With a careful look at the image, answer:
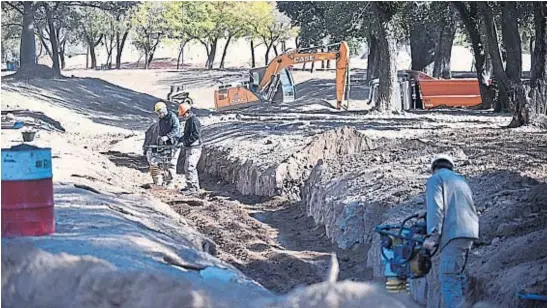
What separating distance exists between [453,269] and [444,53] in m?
43.0

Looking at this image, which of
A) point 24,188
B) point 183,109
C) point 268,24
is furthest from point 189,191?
point 268,24

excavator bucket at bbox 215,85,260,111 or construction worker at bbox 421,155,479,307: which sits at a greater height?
excavator bucket at bbox 215,85,260,111

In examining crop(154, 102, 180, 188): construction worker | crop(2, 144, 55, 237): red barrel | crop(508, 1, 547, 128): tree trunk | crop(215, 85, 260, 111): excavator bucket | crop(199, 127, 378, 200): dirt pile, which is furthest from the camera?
crop(215, 85, 260, 111): excavator bucket

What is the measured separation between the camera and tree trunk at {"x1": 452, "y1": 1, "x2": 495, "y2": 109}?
34.7 m

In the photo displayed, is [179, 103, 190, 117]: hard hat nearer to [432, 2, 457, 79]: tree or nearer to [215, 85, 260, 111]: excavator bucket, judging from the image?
[215, 85, 260, 111]: excavator bucket

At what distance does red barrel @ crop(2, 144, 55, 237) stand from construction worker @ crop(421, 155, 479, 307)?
11.3 feet

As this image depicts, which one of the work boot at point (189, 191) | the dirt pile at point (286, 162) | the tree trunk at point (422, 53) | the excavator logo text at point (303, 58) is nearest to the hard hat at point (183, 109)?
the work boot at point (189, 191)

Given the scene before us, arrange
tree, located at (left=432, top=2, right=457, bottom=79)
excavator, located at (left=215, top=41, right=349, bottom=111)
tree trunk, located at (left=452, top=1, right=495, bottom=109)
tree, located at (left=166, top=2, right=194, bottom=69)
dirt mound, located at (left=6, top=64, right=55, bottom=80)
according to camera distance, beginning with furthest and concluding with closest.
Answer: tree, located at (left=166, top=2, right=194, bottom=69)
dirt mound, located at (left=6, top=64, right=55, bottom=80)
tree, located at (left=432, top=2, right=457, bottom=79)
excavator, located at (left=215, top=41, right=349, bottom=111)
tree trunk, located at (left=452, top=1, right=495, bottom=109)

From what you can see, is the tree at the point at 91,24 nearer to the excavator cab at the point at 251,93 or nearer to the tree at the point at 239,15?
the tree at the point at 239,15

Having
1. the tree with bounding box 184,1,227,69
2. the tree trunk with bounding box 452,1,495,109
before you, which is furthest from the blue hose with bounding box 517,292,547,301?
the tree with bounding box 184,1,227,69

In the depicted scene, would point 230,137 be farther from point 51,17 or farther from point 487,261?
point 51,17

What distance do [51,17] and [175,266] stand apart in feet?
174

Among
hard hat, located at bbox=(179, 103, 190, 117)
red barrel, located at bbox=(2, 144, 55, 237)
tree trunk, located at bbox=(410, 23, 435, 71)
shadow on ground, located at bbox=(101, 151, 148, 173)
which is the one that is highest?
tree trunk, located at bbox=(410, 23, 435, 71)

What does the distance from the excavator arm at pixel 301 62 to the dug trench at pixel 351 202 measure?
10813 mm
